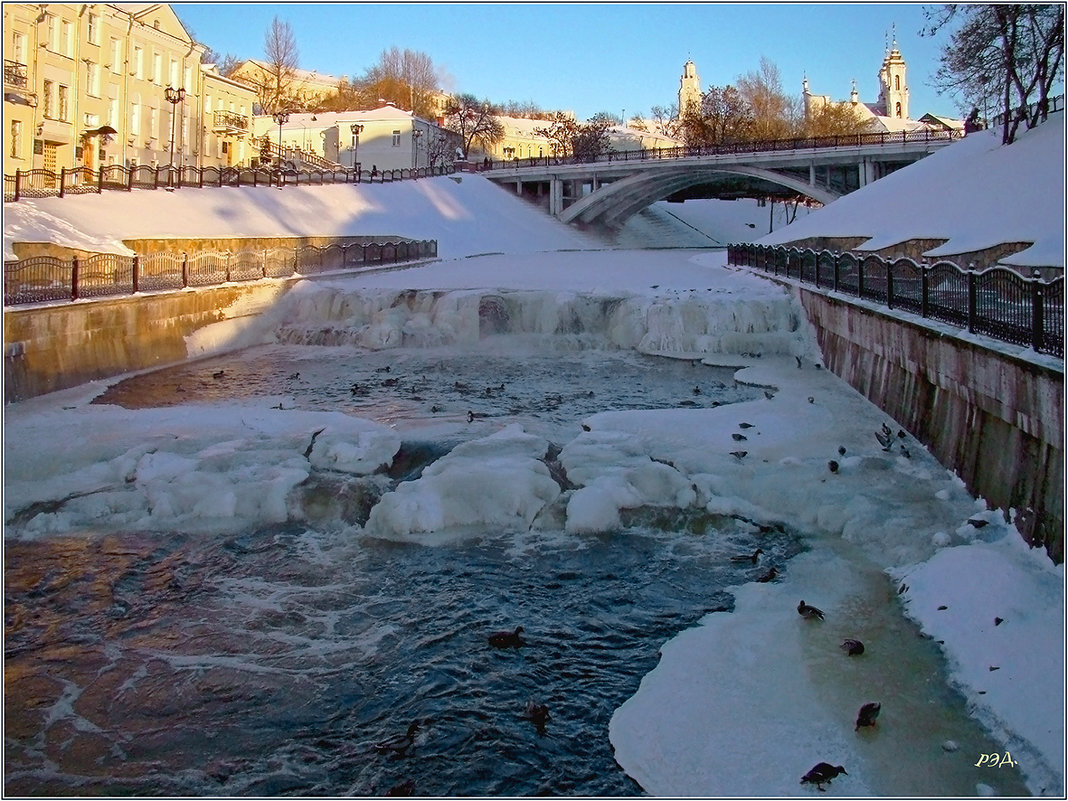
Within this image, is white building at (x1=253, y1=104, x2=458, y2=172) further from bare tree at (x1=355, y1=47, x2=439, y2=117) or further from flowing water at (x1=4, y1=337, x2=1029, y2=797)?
flowing water at (x1=4, y1=337, x2=1029, y2=797)

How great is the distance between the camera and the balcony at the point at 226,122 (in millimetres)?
53750

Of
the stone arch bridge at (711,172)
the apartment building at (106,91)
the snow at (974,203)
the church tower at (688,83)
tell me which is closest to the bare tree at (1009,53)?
the snow at (974,203)

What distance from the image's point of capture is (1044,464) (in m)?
8.86

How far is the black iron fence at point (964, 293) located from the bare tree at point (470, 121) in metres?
65.4

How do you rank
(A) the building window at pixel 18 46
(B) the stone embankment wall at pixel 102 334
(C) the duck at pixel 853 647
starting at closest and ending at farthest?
(C) the duck at pixel 853 647 < (B) the stone embankment wall at pixel 102 334 < (A) the building window at pixel 18 46

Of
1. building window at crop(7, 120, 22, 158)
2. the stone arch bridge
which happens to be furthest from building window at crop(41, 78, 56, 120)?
the stone arch bridge

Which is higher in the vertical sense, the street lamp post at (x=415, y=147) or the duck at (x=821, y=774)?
the street lamp post at (x=415, y=147)

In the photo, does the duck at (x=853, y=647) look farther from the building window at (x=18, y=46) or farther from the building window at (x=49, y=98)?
the building window at (x=49, y=98)

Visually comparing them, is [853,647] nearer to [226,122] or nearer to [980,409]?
[980,409]

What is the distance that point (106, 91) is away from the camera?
42.7 meters

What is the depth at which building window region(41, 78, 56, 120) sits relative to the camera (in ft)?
125

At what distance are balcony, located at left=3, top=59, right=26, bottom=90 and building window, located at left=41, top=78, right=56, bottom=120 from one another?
6.38 feet

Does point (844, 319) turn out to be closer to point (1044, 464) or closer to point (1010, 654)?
point (1044, 464)

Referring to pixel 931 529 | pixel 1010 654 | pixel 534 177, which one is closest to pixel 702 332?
pixel 931 529
